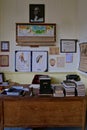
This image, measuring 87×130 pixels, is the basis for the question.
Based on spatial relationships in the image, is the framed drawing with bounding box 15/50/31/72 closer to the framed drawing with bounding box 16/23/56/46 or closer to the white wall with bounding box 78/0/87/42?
the framed drawing with bounding box 16/23/56/46

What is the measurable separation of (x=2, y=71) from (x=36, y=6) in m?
1.60

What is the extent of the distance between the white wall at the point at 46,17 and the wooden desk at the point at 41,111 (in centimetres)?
189

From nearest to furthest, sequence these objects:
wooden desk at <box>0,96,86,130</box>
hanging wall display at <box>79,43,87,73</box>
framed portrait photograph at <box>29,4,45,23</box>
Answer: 1. wooden desk at <box>0,96,86,130</box>
2. hanging wall display at <box>79,43,87,73</box>
3. framed portrait photograph at <box>29,4,45,23</box>

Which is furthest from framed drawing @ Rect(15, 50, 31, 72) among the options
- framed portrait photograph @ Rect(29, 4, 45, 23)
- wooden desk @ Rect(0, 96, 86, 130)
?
wooden desk @ Rect(0, 96, 86, 130)

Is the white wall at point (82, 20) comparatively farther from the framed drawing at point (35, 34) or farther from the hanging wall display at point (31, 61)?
the hanging wall display at point (31, 61)

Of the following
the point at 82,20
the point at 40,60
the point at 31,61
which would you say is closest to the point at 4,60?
the point at 31,61

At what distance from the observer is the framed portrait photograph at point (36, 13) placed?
15.2ft

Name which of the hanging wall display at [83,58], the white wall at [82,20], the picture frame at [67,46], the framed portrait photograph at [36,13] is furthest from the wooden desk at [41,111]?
the framed portrait photograph at [36,13]

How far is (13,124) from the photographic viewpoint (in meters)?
2.94

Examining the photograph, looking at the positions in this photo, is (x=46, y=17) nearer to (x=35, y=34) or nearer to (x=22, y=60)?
(x=35, y=34)

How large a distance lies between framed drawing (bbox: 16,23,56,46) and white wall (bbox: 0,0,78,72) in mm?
95

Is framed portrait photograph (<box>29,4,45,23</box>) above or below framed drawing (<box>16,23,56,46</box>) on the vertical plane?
above

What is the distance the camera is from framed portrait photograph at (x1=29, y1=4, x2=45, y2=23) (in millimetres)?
4645

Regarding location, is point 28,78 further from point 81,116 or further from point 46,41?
point 81,116
